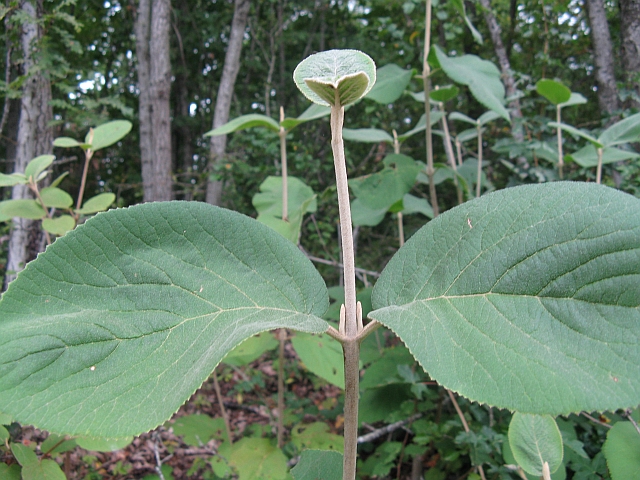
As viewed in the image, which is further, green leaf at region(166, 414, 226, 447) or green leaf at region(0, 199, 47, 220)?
green leaf at region(166, 414, 226, 447)

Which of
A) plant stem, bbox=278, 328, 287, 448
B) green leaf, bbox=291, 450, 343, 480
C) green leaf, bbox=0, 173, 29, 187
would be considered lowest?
plant stem, bbox=278, 328, 287, 448

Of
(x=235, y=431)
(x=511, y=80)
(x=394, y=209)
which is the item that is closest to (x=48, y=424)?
(x=394, y=209)

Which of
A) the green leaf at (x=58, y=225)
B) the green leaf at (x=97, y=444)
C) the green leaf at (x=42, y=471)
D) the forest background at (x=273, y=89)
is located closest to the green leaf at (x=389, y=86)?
the forest background at (x=273, y=89)

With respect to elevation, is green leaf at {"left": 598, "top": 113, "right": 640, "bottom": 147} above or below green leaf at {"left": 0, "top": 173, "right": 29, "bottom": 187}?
below

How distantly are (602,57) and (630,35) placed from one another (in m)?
0.32

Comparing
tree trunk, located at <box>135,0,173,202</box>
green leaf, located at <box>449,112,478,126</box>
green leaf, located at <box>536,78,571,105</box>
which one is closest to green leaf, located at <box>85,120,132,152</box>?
green leaf, located at <box>449,112,478,126</box>

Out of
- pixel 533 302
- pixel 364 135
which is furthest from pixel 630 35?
pixel 533 302

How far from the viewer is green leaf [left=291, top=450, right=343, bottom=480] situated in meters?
0.76

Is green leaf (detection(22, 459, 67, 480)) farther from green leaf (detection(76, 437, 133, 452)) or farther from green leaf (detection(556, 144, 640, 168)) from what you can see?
green leaf (detection(556, 144, 640, 168))

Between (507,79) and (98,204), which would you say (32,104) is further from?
(507,79)

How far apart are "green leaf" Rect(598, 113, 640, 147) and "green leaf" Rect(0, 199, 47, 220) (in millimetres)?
2073

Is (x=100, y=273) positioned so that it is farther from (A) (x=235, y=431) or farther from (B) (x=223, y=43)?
(B) (x=223, y=43)

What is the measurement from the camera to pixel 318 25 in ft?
28.9

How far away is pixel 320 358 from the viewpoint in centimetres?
139
